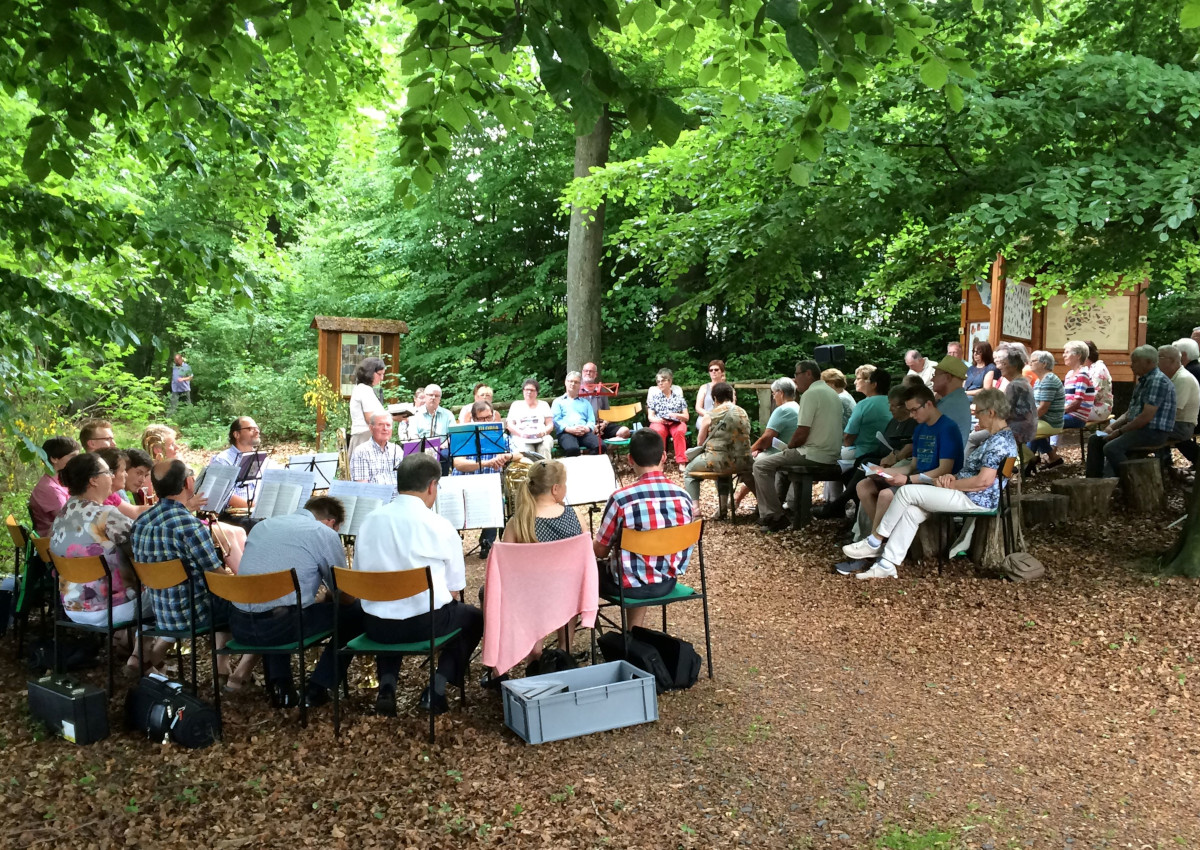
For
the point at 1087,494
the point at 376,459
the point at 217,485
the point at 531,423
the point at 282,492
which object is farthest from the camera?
the point at 531,423

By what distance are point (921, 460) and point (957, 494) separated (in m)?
0.46

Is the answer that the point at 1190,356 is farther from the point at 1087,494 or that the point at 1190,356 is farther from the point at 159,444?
the point at 159,444

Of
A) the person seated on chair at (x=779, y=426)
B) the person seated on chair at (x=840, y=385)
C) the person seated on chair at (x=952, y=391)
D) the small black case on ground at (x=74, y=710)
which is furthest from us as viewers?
the person seated on chair at (x=840, y=385)

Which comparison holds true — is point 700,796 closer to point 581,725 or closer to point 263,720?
point 581,725

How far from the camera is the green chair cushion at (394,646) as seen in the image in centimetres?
427

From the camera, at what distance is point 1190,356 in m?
9.23

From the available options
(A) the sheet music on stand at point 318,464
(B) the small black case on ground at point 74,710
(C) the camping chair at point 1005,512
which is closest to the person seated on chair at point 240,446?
(A) the sheet music on stand at point 318,464

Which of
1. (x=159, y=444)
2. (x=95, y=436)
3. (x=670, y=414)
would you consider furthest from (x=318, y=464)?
(x=670, y=414)

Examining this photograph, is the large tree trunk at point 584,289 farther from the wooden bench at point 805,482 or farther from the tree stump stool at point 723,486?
the wooden bench at point 805,482

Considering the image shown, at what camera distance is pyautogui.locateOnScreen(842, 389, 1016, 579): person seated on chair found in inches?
253

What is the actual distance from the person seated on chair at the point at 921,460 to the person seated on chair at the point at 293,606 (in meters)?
3.88

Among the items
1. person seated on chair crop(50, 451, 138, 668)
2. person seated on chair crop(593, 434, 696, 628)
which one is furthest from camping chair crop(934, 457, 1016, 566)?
person seated on chair crop(50, 451, 138, 668)

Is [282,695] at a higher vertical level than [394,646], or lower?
lower

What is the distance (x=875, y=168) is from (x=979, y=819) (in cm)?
423
